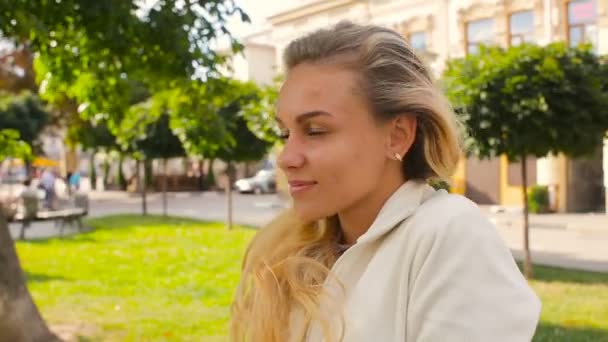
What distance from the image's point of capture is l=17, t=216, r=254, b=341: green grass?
7.28 meters

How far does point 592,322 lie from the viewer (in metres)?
7.07

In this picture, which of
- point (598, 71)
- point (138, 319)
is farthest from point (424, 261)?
point (598, 71)

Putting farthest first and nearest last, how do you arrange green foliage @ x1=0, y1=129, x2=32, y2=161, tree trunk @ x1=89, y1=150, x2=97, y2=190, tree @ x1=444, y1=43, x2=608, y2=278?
tree trunk @ x1=89, y1=150, x2=97, y2=190
tree @ x1=444, y1=43, x2=608, y2=278
green foliage @ x1=0, y1=129, x2=32, y2=161

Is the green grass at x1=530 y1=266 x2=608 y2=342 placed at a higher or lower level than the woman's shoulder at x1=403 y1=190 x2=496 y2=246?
lower

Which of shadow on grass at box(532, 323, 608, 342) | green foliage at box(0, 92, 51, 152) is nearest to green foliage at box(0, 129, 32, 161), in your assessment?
shadow on grass at box(532, 323, 608, 342)

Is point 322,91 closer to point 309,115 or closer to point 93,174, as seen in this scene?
point 309,115

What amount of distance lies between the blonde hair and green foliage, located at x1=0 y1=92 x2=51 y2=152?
1453 inches

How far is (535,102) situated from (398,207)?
8.85m

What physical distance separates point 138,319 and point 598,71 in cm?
684

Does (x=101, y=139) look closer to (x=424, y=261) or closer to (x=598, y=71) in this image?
(x=598, y=71)

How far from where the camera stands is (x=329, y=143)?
4.89 feet

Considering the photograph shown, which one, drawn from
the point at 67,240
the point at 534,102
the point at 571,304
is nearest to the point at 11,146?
the point at 571,304

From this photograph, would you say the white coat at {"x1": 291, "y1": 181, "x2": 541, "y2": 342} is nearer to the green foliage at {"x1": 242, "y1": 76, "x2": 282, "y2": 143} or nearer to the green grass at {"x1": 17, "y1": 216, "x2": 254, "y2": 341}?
the green grass at {"x1": 17, "y1": 216, "x2": 254, "y2": 341}

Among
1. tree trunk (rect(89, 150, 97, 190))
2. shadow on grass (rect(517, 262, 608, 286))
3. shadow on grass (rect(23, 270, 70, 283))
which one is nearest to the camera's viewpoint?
shadow on grass (rect(517, 262, 608, 286))
